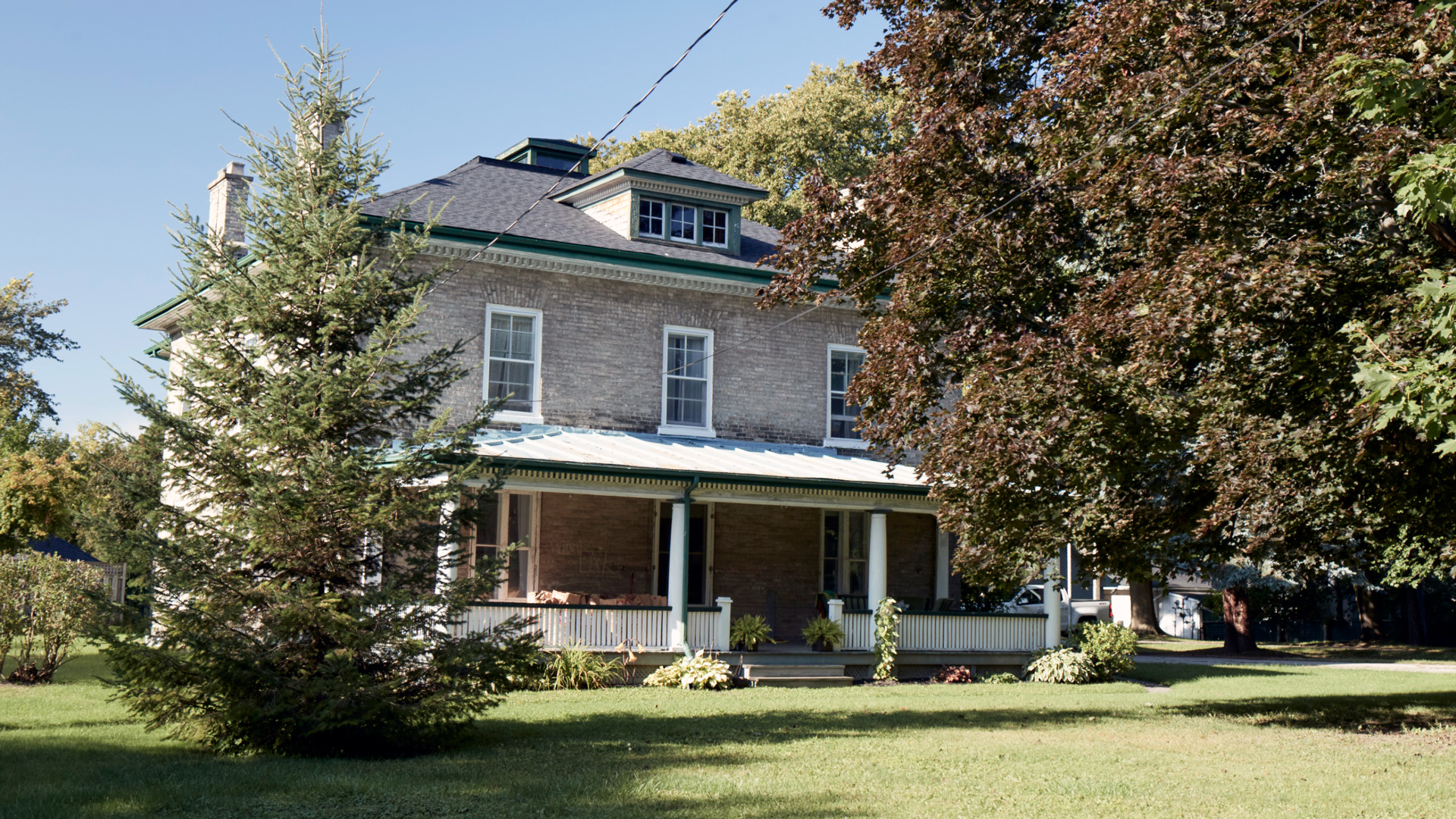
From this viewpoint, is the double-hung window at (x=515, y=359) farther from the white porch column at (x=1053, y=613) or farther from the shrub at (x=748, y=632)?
the white porch column at (x=1053, y=613)

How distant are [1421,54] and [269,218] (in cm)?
1051

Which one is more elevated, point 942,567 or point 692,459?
point 692,459

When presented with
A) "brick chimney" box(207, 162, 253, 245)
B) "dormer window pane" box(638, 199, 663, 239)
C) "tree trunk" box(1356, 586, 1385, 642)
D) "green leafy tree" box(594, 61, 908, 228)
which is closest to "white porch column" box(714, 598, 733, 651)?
"dormer window pane" box(638, 199, 663, 239)

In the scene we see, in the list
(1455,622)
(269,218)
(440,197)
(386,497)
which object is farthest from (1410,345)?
(1455,622)

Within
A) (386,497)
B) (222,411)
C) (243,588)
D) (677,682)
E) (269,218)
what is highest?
(269,218)

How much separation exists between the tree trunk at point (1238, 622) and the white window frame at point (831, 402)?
16.2 m

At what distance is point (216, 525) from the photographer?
11820mm

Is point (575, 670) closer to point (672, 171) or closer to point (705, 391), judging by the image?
point (705, 391)

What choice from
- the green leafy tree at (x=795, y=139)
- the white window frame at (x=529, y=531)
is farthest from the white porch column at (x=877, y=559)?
the green leafy tree at (x=795, y=139)

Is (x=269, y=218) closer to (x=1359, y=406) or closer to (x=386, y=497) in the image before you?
(x=386, y=497)

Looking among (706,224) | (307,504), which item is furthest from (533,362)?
(307,504)

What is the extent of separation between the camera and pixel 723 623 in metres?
20.6

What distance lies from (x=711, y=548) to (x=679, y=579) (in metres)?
3.18

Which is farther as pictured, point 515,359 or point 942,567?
point 942,567
